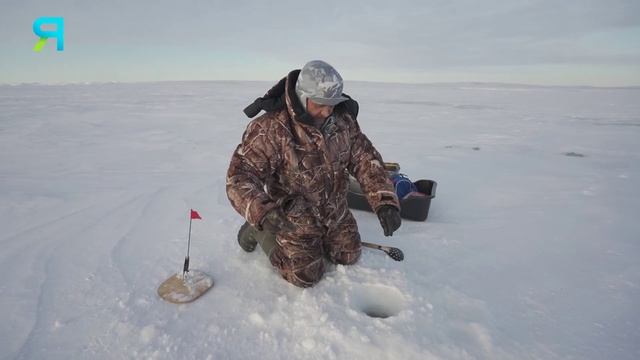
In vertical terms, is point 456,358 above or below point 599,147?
below

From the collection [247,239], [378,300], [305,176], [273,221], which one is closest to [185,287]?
[247,239]

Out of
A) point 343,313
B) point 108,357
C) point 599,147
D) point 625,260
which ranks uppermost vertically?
point 599,147

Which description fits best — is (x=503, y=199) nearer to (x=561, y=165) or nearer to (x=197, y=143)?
(x=561, y=165)

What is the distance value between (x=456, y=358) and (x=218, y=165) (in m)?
4.66

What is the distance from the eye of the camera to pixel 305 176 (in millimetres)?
2443

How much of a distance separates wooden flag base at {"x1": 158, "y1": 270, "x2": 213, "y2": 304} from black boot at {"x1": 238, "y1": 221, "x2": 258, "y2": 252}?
0.43m

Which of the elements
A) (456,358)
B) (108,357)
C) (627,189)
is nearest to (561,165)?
(627,189)

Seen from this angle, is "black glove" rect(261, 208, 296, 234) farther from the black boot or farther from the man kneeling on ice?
the black boot

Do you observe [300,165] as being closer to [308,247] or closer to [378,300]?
[308,247]

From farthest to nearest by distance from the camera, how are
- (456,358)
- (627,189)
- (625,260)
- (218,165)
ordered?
(218,165)
(627,189)
(625,260)
(456,358)

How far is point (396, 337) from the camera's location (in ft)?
6.34

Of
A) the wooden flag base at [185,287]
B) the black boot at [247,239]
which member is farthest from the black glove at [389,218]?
the wooden flag base at [185,287]

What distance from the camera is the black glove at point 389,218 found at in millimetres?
2449

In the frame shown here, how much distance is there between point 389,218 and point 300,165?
71 centimetres
